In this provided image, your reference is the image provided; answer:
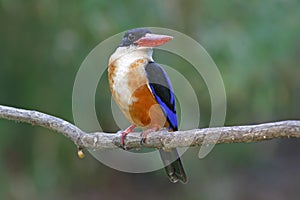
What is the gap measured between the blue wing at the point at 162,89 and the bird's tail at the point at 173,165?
10 cm

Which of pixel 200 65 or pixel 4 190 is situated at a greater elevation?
pixel 200 65

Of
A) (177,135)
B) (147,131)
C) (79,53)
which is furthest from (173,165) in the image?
(79,53)

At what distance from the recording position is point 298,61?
5809 mm

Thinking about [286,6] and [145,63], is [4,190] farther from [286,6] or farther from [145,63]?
[145,63]

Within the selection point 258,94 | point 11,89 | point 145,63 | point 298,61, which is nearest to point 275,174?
point 298,61

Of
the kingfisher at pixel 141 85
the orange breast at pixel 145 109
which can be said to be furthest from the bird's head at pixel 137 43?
the orange breast at pixel 145 109

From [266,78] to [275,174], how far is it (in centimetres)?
334

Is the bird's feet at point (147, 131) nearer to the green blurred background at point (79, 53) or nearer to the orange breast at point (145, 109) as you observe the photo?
the orange breast at point (145, 109)

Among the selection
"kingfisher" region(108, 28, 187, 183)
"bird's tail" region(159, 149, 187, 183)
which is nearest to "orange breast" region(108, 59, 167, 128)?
"kingfisher" region(108, 28, 187, 183)

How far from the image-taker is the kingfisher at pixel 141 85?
7.19 ft

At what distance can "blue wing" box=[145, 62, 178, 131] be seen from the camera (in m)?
2.25

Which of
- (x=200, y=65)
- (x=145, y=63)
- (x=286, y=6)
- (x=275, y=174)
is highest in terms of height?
(x=286, y=6)

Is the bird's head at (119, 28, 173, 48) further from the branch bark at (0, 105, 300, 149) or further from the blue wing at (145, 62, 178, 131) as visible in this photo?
the branch bark at (0, 105, 300, 149)

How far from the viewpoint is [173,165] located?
2.38m
